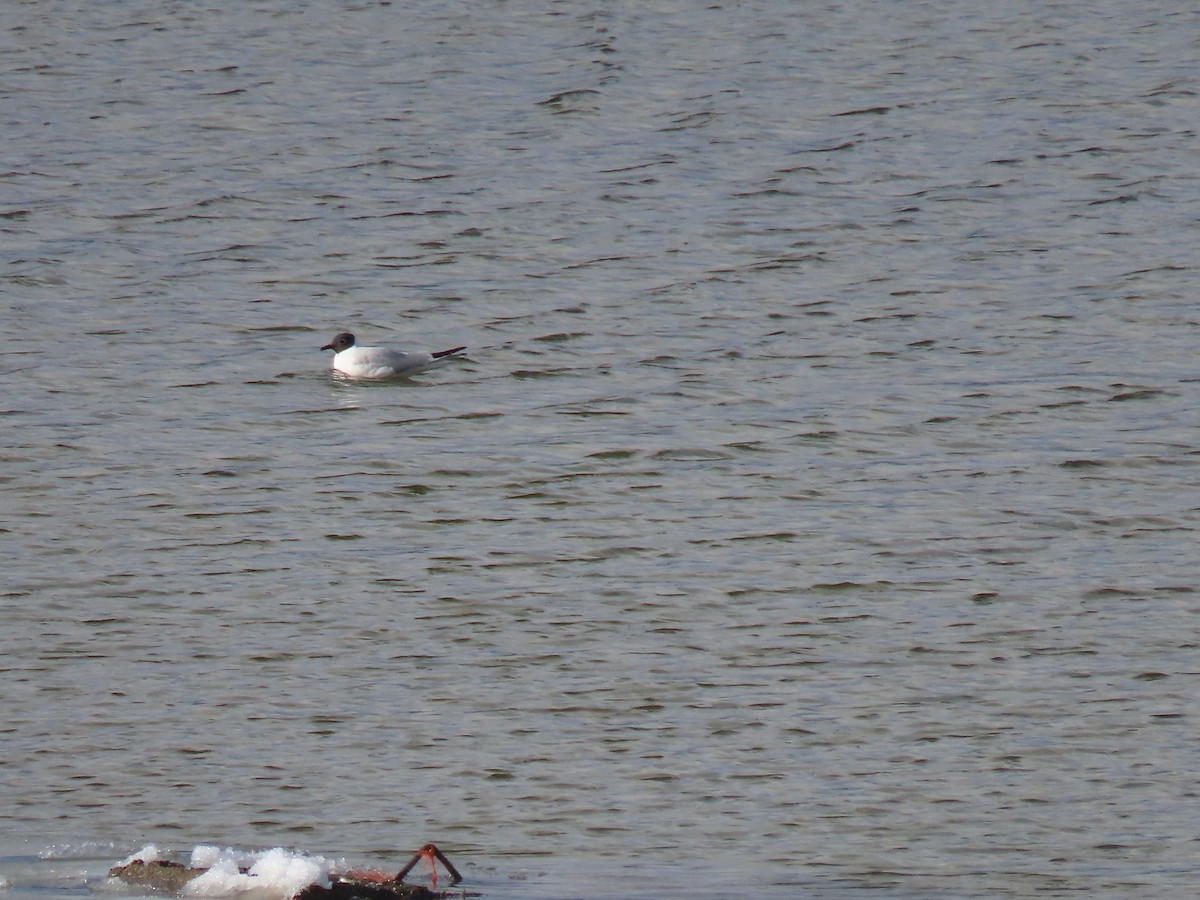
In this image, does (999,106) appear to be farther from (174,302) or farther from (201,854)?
(201,854)

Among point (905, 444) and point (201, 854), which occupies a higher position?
point (201, 854)

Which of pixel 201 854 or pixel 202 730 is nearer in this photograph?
pixel 201 854

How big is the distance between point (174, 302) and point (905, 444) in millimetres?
7419

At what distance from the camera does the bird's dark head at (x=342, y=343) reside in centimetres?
1769

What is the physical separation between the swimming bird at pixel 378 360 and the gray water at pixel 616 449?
180 mm

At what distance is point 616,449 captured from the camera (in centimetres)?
1527

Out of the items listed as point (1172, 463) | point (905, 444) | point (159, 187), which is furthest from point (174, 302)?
point (1172, 463)

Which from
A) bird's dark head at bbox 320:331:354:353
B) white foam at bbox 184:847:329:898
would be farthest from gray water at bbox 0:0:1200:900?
white foam at bbox 184:847:329:898

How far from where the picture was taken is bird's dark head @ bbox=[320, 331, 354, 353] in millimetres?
17688

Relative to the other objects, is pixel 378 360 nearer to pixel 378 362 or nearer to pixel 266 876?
pixel 378 362

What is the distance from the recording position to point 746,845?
8.84 m

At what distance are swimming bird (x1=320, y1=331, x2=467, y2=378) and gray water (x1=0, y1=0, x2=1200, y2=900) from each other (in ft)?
0.59

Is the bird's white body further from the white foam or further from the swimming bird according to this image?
the white foam

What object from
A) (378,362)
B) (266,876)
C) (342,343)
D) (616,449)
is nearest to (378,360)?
(378,362)
